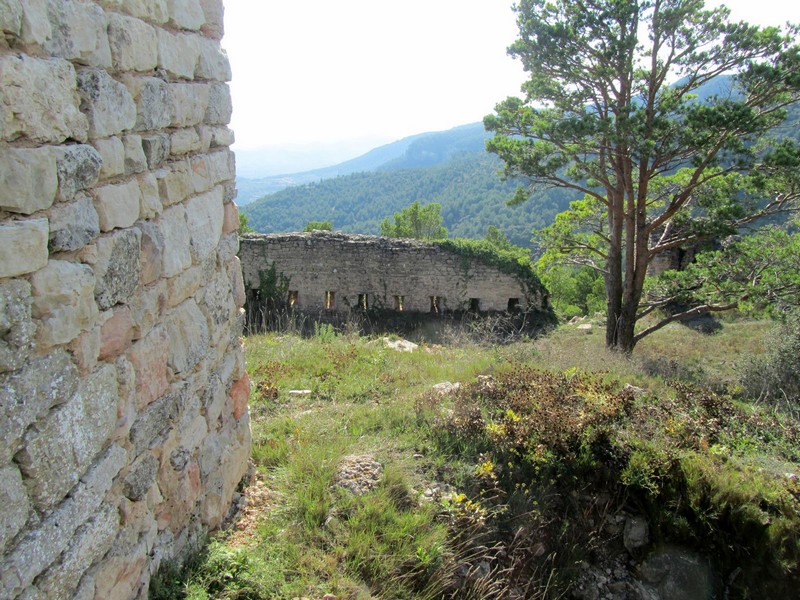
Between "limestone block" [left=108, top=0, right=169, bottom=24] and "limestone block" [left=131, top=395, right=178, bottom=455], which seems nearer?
"limestone block" [left=108, top=0, right=169, bottom=24]

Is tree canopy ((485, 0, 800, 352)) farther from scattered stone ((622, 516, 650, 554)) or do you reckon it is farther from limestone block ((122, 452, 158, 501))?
limestone block ((122, 452, 158, 501))

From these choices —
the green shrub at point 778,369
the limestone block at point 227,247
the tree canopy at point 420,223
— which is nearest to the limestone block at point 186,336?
the limestone block at point 227,247

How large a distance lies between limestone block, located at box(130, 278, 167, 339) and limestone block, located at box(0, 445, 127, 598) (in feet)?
1.70

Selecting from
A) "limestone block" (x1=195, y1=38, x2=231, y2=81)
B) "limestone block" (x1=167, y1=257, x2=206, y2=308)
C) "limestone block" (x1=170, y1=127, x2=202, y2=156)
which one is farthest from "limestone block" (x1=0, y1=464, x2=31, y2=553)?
"limestone block" (x1=195, y1=38, x2=231, y2=81)

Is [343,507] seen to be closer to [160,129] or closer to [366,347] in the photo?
[160,129]

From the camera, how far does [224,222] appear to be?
350 cm

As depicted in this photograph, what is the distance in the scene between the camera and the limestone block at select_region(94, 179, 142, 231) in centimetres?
207

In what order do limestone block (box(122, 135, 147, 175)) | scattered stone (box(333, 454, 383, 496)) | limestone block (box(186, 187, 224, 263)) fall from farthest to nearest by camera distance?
1. scattered stone (box(333, 454, 383, 496))
2. limestone block (box(186, 187, 224, 263))
3. limestone block (box(122, 135, 147, 175))

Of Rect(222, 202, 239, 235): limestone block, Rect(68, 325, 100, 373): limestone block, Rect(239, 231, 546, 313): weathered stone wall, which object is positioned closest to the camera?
Rect(68, 325, 100, 373): limestone block

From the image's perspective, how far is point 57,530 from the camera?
70.7 inches

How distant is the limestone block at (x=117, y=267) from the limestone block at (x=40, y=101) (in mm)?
401

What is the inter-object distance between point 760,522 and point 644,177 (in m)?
6.76

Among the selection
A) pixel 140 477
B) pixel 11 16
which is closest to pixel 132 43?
pixel 11 16

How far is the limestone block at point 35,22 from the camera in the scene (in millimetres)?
1616
